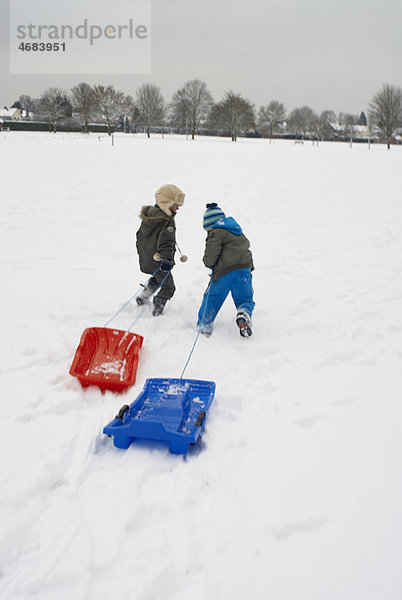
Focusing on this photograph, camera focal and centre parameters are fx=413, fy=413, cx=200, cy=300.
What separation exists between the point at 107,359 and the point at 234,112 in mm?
48255

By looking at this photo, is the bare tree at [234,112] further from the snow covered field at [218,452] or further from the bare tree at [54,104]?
the snow covered field at [218,452]

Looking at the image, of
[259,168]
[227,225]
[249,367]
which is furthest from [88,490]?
[259,168]

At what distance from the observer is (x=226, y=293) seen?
4266 millimetres

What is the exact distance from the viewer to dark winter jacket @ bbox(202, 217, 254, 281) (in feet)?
13.5

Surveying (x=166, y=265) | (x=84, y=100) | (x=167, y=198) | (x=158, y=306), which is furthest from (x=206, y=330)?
(x=84, y=100)

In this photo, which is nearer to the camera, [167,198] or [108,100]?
[167,198]

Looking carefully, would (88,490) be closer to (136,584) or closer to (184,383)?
(136,584)

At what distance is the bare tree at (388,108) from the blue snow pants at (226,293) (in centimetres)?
4582

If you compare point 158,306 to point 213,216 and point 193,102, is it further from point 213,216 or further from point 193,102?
point 193,102

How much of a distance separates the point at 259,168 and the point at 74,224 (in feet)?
41.0

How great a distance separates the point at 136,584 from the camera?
1810 mm

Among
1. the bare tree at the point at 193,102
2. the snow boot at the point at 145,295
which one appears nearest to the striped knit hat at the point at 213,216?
the snow boot at the point at 145,295

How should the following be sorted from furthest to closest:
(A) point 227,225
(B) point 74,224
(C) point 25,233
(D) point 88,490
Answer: (B) point 74,224 → (C) point 25,233 → (A) point 227,225 → (D) point 88,490

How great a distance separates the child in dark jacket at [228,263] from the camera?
4.12m
